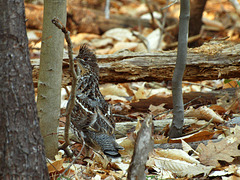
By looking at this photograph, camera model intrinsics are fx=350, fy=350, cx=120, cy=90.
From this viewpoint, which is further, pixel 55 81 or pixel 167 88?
pixel 167 88

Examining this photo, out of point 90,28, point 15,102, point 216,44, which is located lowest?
point 15,102

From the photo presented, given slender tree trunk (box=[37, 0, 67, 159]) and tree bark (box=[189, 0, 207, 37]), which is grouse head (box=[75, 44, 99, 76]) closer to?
slender tree trunk (box=[37, 0, 67, 159])

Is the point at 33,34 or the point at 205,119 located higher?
the point at 33,34

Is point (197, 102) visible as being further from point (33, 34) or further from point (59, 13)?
point (33, 34)

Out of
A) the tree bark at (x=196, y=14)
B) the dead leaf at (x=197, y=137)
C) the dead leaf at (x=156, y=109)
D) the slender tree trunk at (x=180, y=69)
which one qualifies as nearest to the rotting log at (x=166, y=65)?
the dead leaf at (x=156, y=109)

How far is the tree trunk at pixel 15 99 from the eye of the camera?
245 centimetres

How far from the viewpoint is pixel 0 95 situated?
8.03 feet

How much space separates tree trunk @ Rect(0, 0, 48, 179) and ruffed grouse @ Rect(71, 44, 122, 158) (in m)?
1.43

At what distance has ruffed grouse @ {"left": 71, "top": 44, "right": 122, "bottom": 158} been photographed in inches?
162

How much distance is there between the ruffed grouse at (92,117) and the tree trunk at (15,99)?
4.68 ft

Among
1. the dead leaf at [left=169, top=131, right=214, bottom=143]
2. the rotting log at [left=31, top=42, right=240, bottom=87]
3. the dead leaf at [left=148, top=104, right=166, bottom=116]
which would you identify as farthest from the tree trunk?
the dead leaf at [left=148, top=104, right=166, bottom=116]

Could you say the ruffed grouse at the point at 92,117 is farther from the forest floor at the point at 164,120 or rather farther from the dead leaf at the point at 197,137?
the dead leaf at the point at 197,137

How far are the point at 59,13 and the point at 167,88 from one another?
4449 mm

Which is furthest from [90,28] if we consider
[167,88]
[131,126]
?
[131,126]
